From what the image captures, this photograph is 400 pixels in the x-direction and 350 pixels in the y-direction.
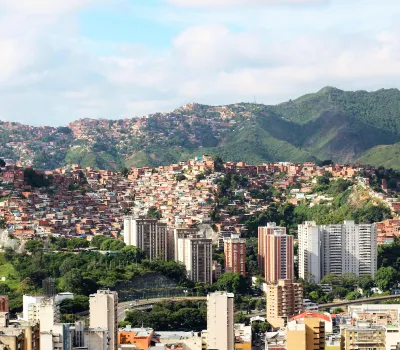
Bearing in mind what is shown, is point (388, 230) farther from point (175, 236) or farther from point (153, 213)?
point (153, 213)

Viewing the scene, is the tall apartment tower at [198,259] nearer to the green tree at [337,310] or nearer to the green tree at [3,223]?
the green tree at [337,310]

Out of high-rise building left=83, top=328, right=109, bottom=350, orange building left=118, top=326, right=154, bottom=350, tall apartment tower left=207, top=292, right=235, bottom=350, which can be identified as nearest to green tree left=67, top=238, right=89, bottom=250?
orange building left=118, top=326, right=154, bottom=350

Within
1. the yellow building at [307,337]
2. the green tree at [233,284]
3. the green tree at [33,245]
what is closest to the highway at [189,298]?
the green tree at [233,284]

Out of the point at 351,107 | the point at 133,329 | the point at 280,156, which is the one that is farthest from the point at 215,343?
the point at 351,107

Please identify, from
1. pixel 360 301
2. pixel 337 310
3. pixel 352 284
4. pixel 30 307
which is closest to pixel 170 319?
pixel 337 310

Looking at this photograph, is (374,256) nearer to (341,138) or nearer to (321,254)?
(321,254)

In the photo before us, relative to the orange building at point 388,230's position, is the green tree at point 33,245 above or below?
below

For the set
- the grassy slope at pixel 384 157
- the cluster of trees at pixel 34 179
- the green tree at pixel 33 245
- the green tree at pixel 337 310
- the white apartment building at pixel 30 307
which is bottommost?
the green tree at pixel 337 310
